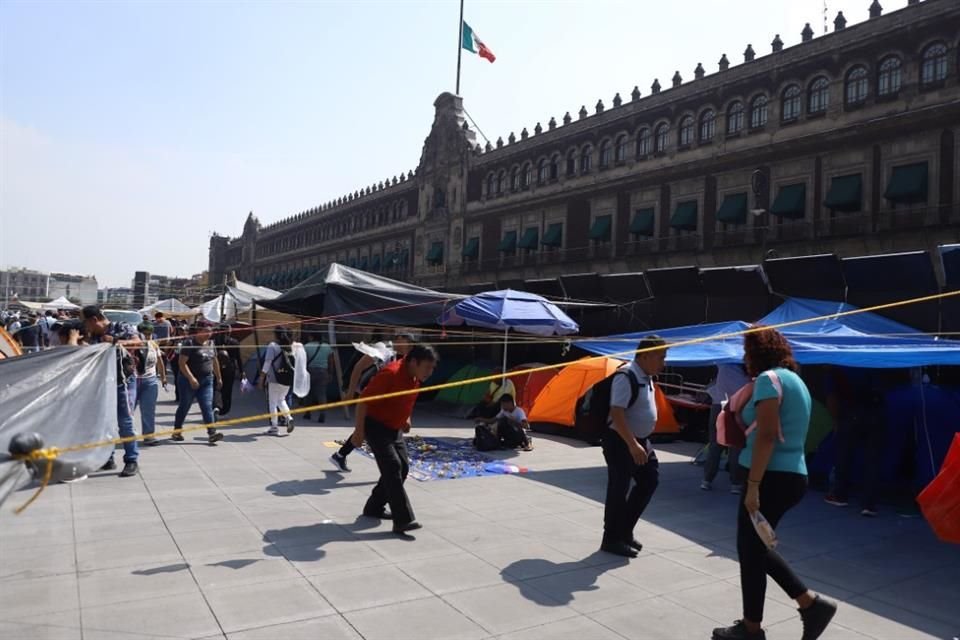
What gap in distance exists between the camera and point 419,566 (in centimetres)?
510

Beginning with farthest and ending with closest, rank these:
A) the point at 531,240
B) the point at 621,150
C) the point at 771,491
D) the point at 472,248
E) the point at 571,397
Result: the point at 472,248, the point at 531,240, the point at 621,150, the point at 571,397, the point at 771,491

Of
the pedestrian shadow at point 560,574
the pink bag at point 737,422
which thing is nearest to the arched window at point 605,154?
the pedestrian shadow at point 560,574

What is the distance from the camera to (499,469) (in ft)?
29.5

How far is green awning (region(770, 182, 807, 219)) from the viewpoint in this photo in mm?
27531

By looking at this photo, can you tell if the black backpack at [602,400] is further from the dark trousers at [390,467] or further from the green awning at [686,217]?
the green awning at [686,217]

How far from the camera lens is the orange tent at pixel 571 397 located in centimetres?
1201

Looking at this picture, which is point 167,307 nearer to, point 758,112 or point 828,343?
point 758,112

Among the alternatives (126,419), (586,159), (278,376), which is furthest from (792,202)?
(126,419)

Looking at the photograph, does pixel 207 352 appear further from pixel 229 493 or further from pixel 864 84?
pixel 864 84

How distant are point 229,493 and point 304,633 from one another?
3660mm

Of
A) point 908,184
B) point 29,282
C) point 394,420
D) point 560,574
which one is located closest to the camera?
point 560,574

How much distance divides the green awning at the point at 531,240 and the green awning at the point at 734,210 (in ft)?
42.7

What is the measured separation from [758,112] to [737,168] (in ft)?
8.02

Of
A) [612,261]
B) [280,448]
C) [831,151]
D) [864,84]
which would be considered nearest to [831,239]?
[831,151]
